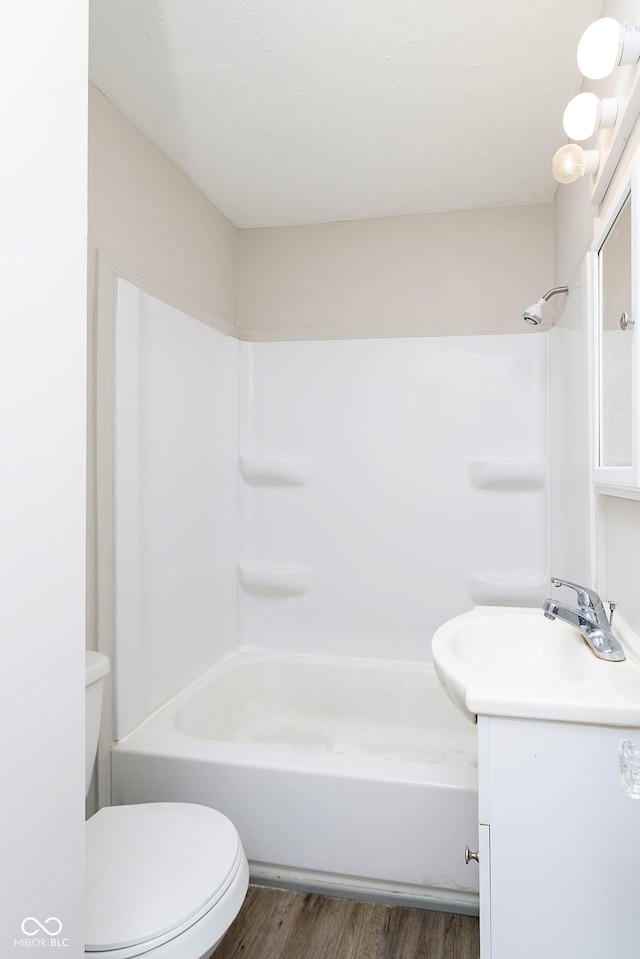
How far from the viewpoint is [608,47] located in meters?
1.13

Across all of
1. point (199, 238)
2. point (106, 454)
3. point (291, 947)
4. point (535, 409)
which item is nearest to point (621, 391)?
point (535, 409)

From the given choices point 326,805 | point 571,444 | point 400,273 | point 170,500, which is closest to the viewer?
point 326,805

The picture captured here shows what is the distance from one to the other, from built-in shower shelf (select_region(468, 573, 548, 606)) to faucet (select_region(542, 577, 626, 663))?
1.23 m

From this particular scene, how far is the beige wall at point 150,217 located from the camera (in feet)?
6.25

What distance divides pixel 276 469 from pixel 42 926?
2214mm

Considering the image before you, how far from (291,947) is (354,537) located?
1.55 meters

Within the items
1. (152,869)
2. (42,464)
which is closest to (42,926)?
(42,464)

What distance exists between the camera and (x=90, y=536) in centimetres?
191

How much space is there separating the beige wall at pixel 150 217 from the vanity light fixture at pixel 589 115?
1367 millimetres

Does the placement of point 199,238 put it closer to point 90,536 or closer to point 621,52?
point 90,536

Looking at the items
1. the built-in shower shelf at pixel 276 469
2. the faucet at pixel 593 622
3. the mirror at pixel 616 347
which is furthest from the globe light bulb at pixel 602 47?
the built-in shower shelf at pixel 276 469

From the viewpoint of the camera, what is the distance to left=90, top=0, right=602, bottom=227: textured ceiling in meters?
1.57

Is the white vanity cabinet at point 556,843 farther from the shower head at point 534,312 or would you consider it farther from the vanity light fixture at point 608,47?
the shower head at point 534,312

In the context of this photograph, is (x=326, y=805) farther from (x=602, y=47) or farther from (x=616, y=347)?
(x=602, y=47)
